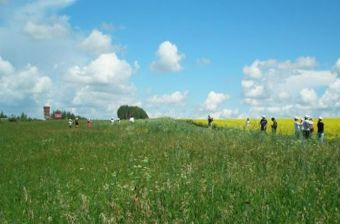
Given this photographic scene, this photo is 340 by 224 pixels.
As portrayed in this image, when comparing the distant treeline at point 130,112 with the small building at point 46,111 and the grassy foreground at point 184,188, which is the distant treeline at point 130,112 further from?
the grassy foreground at point 184,188

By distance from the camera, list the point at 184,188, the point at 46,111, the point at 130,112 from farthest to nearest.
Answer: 1. the point at 130,112
2. the point at 46,111
3. the point at 184,188

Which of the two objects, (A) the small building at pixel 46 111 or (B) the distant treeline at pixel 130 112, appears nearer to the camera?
(A) the small building at pixel 46 111

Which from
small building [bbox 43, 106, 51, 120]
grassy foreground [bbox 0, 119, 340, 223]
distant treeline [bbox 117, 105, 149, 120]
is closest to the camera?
grassy foreground [bbox 0, 119, 340, 223]

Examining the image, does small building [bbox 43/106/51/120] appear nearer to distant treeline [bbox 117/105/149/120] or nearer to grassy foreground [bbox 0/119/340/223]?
distant treeline [bbox 117/105/149/120]

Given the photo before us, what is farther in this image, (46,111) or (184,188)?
(46,111)

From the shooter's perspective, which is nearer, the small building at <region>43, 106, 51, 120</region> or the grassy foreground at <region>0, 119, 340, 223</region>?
the grassy foreground at <region>0, 119, 340, 223</region>

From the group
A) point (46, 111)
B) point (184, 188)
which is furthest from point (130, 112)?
point (184, 188)

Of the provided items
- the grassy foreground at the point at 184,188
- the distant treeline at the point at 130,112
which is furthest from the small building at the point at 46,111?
the grassy foreground at the point at 184,188

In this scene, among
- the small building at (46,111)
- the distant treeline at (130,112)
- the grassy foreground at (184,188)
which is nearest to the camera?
the grassy foreground at (184,188)

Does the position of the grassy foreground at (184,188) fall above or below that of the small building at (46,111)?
below


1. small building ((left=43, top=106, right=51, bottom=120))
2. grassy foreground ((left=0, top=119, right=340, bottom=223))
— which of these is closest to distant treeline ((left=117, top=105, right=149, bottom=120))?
small building ((left=43, top=106, right=51, bottom=120))

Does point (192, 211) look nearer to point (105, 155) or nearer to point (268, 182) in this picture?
point (268, 182)

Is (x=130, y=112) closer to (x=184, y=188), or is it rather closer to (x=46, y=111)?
(x=46, y=111)

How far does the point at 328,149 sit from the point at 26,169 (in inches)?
330
